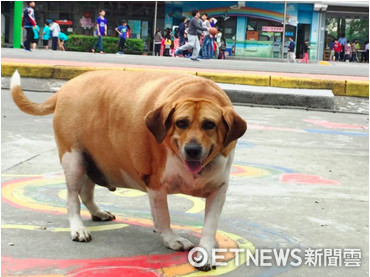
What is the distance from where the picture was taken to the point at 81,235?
12.3ft

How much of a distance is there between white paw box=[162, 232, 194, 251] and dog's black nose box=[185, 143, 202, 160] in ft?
2.32

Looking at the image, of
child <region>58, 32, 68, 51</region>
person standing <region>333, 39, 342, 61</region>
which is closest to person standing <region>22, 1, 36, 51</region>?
child <region>58, 32, 68, 51</region>

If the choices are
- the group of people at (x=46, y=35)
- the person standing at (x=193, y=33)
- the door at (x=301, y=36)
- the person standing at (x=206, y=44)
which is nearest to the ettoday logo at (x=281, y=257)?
the person standing at (x=193, y=33)

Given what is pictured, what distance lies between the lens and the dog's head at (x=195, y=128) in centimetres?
314

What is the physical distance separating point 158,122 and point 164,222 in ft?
2.23

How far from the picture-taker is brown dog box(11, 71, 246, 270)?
10.6ft

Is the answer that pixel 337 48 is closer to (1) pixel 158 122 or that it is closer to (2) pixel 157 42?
(2) pixel 157 42

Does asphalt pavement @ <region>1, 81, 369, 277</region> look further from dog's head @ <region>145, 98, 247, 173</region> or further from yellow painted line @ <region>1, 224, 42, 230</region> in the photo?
dog's head @ <region>145, 98, 247, 173</region>

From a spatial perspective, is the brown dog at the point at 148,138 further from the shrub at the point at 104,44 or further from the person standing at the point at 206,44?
the shrub at the point at 104,44

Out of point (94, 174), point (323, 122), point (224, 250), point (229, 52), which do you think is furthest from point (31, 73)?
point (229, 52)

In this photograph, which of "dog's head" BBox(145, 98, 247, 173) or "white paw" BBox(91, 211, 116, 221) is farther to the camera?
"white paw" BBox(91, 211, 116, 221)

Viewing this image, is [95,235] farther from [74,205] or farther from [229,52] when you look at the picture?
[229,52]

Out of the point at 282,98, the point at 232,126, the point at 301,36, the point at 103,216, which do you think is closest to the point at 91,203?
the point at 103,216

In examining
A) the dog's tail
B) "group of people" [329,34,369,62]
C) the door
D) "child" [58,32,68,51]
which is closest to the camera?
the dog's tail
